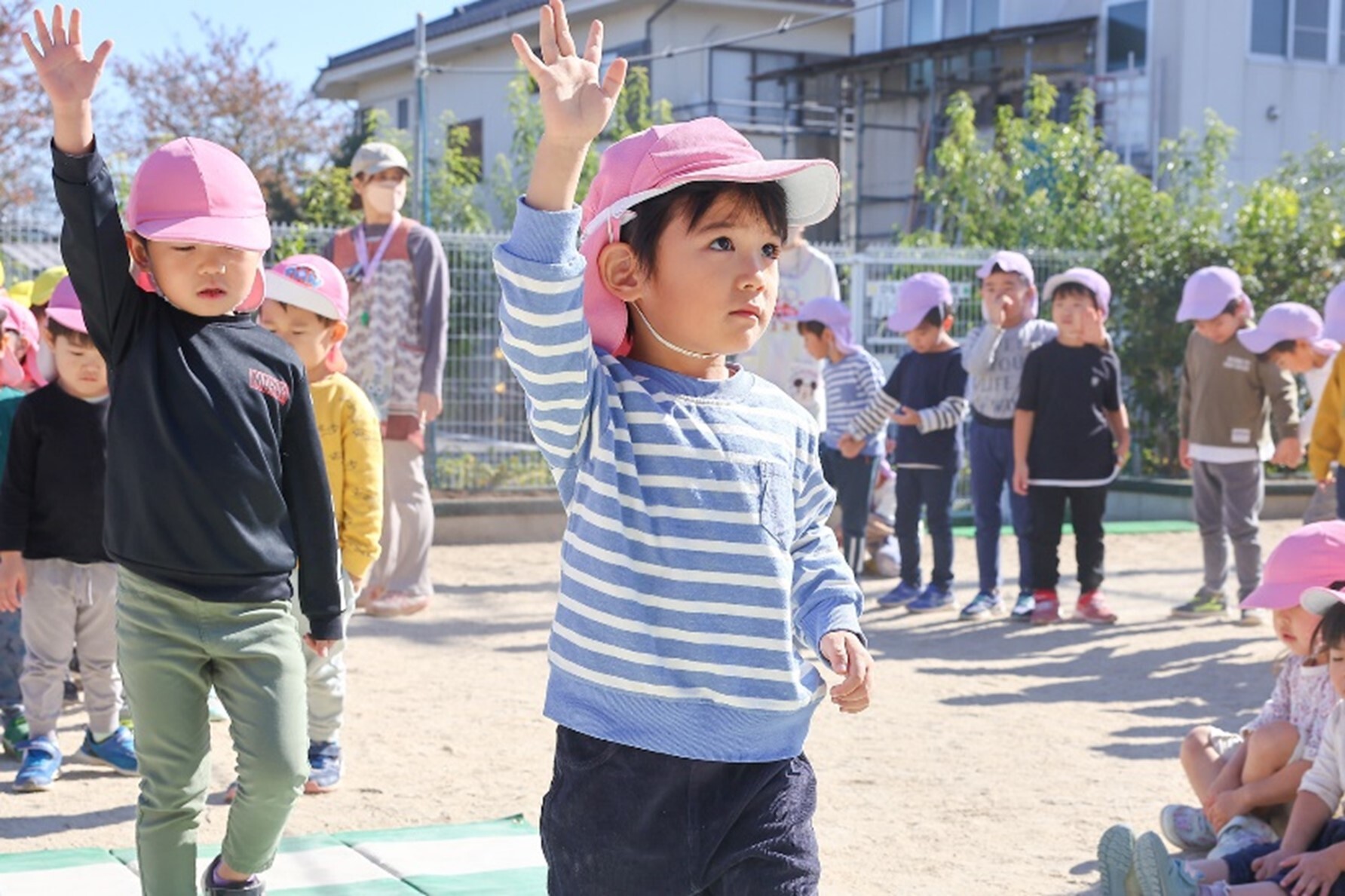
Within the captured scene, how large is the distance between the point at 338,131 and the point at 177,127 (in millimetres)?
2778

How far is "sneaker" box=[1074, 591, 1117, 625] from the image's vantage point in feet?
29.7

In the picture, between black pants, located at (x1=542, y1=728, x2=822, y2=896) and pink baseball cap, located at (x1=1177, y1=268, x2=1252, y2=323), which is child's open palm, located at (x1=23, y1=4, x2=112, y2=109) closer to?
black pants, located at (x1=542, y1=728, x2=822, y2=896)

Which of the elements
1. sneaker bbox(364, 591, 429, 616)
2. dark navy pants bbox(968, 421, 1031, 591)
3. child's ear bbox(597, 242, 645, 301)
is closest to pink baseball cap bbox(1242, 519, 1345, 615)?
child's ear bbox(597, 242, 645, 301)

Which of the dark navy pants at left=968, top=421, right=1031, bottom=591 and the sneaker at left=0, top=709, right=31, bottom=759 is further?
the dark navy pants at left=968, top=421, right=1031, bottom=591

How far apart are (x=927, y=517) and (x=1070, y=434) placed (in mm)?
956

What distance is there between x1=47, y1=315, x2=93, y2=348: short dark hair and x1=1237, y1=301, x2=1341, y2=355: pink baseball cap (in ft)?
19.2

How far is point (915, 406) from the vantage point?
919cm

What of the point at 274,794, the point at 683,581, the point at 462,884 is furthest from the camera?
the point at 462,884

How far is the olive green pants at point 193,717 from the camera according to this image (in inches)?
148

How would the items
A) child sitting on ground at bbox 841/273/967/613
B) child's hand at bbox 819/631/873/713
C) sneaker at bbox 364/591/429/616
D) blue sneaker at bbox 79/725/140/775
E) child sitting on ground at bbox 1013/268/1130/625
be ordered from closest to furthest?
child's hand at bbox 819/631/873/713
blue sneaker at bbox 79/725/140/775
sneaker at bbox 364/591/429/616
child sitting on ground at bbox 1013/268/1130/625
child sitting on ground at bbox 841/273/967/613

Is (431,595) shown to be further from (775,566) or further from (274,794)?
(775,566)

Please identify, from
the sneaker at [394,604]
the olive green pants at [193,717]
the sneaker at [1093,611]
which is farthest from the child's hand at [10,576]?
the sneaker at [1093,611]

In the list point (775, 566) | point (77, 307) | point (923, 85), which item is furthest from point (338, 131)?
point (775, 566)

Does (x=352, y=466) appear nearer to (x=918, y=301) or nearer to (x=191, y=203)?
(x=191, y=203)
